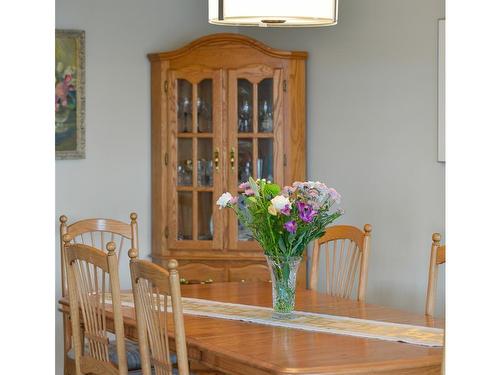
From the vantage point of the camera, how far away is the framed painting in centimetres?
508

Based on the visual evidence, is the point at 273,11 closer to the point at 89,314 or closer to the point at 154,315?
the point at 154,315

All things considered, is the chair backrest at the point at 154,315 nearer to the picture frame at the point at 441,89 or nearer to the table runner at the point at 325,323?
the table runner at the point at 325,323

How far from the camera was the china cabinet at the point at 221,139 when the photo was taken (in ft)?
16.5

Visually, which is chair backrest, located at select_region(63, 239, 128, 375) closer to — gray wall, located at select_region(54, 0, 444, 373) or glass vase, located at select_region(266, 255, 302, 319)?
glass vase, located at select_region(266, 255, 302, 319)

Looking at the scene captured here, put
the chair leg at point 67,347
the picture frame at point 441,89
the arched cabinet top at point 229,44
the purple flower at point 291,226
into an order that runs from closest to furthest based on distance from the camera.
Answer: the purple flower at point 291,226 < the chair leg at point 67,347 < the picture frame at point 441,89 < the arched cabinet top at point 229,44

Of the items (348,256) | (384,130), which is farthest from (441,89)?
(348,256)

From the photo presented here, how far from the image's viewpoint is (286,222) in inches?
119

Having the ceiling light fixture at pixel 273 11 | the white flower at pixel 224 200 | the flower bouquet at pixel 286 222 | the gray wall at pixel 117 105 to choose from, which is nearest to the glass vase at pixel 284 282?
the flower bouquet at pixel 286 222

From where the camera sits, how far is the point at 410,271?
4.38 metres

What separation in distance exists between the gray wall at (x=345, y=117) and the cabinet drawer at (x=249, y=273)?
0.58 metres
